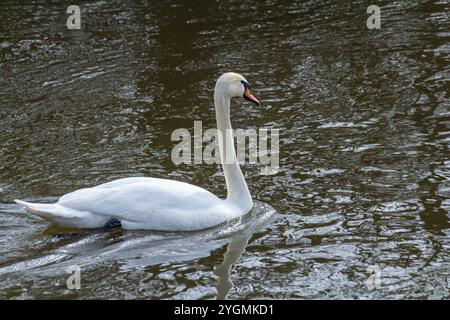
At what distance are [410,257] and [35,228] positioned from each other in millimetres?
3452

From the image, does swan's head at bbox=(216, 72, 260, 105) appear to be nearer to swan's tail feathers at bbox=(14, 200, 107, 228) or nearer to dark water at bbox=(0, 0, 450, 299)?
dark water at bbox=(0, 0, 450, 299)

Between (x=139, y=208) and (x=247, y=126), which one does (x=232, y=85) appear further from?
(x=247, y=126)

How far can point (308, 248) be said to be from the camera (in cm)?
739

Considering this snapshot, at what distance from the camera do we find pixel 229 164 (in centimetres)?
830

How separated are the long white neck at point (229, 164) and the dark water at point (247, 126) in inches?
7.5

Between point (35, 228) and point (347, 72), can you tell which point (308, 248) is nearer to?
point (35, 228)

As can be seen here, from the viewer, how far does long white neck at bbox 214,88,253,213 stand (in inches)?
323

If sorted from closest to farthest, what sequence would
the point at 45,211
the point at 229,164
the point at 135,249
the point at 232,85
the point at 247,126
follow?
1. the point at 135,249
2. the point at 45,211
3. the point at 232,85
4. the point at 229,164
5. the point at 247,126

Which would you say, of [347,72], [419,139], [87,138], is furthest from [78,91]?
[419,139]

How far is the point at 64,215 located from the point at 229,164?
A: 1656 mm

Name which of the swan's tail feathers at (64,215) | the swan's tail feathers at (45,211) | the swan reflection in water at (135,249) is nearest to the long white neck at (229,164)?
the swan reflection in water at (135,249)

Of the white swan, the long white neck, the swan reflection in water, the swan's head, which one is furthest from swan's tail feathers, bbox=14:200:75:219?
the swan's head

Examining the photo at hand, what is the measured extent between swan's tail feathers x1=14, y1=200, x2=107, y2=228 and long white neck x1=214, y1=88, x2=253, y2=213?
4.16 ft

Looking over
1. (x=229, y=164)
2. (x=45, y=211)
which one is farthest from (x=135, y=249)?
(x=229, y=164)
